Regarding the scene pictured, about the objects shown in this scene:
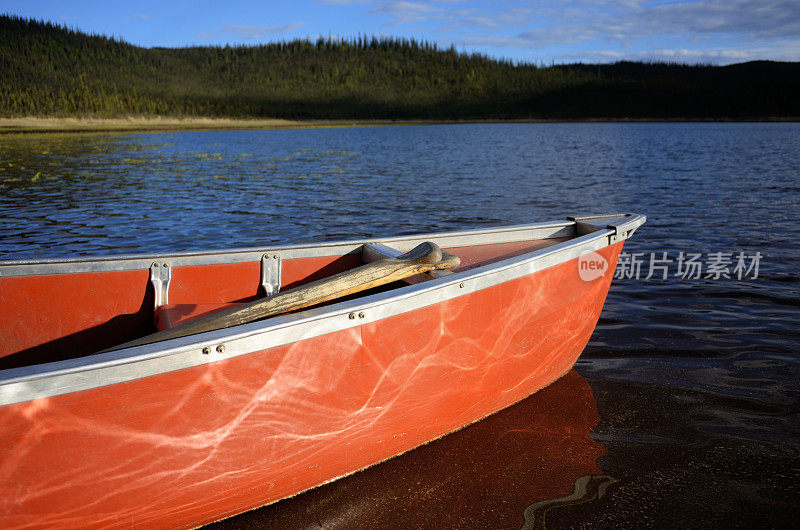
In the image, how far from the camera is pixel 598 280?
4.12 m

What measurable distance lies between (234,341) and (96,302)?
5.67 feet

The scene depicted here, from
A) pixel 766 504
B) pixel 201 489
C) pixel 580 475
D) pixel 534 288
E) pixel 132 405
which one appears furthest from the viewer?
pixel 534 288

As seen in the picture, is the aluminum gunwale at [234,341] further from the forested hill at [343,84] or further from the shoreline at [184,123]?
the forested hill at [343,84]

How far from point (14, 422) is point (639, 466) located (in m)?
3.25

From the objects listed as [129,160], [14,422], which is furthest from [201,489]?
[129,160]

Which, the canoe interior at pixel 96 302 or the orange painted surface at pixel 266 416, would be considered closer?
the orange painted surface at pixel 266 416

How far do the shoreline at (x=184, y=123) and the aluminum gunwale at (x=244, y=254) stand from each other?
68.9 m

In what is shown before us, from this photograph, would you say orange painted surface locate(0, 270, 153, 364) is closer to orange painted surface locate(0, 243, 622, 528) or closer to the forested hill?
orange painted surface locate(0, 243, 622, 528)

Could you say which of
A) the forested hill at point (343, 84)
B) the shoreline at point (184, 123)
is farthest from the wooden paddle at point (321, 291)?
the forested hill at point (343, 84)

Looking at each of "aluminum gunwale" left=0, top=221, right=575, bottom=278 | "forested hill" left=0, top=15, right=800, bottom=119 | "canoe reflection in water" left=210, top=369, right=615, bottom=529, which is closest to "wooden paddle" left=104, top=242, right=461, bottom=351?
"aluminum gunwale" left=0, top=221, right=575, bottom=278

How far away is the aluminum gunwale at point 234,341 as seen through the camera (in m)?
1.96

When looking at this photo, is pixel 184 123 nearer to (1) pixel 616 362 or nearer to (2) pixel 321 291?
(1) pixel 616 362

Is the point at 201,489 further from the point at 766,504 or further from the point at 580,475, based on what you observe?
the point at 766,504

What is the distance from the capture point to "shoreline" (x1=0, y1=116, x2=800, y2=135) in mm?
69613
